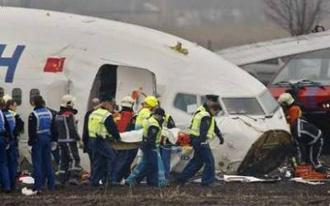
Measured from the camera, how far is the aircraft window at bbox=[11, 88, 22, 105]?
17.0 meters

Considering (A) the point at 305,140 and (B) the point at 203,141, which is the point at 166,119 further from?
(A) the point at 305,140

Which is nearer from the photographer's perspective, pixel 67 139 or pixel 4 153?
pixel 4 153

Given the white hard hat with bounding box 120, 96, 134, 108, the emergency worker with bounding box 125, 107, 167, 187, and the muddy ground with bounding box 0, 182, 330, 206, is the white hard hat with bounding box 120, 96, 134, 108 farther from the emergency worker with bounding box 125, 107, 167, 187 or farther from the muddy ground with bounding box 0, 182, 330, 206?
the muddy ground with bounding box 0, 182, 330, 206

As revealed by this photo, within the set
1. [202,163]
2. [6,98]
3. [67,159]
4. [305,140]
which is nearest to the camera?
[6,98]

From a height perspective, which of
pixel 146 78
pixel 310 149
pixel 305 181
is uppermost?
pixel 146 78

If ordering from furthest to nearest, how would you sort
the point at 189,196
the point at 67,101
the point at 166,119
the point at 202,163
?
the point at 166,119 → the point at 67,101 → the point at 202,163 → the point at 189,196

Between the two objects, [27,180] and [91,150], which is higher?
[91,150]

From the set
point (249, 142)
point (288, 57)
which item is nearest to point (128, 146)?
point (249, 142)

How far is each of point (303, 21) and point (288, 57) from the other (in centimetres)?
1981

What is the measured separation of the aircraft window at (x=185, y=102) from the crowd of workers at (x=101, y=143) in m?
0.35

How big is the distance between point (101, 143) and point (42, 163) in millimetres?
974

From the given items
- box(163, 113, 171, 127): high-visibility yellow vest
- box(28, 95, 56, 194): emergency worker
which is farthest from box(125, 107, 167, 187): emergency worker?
box(28, 95, 56, 194): emergency worker

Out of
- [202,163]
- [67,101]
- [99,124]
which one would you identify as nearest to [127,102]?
[67,101]

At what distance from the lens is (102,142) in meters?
15.4
